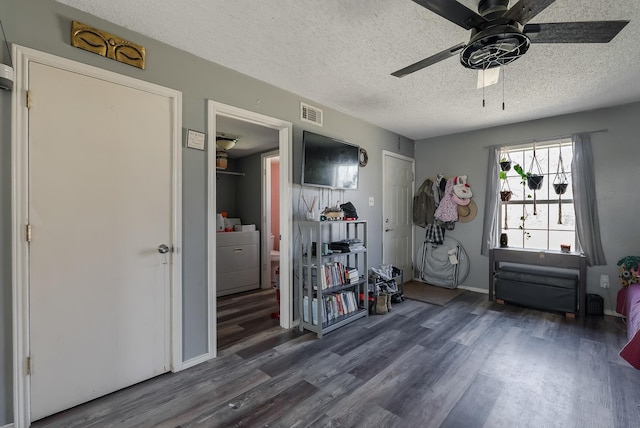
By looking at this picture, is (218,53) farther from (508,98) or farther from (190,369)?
(508,98)

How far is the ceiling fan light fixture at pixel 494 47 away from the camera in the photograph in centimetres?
142

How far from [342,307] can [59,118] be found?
2763 millimetres

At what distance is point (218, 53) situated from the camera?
2234mm

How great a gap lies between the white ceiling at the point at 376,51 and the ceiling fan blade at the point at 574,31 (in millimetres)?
338

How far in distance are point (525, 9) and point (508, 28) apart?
9cm

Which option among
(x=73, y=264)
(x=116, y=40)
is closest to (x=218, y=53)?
(x=116, y=40)

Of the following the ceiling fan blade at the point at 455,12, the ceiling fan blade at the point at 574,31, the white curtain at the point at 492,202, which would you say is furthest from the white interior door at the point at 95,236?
the white curtain at the point at 492,202

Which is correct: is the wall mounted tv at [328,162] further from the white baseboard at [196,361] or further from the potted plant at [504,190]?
the potted plant at [504,190]

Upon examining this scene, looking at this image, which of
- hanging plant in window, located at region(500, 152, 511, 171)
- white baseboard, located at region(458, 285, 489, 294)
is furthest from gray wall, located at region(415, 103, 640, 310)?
white baseboard, located at region(458, 285, 489, 294)

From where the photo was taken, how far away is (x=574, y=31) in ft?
4.79

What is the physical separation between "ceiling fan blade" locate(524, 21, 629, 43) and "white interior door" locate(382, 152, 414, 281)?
2.75 metres

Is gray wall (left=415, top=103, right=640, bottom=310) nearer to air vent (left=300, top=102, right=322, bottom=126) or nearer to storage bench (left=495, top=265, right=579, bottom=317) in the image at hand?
storage bench (left=495, top=265, right=579, bottom=317)

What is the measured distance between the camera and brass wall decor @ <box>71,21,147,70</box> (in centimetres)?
174

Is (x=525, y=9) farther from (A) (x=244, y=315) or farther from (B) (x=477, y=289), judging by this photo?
(B) (x=477, y=289)
